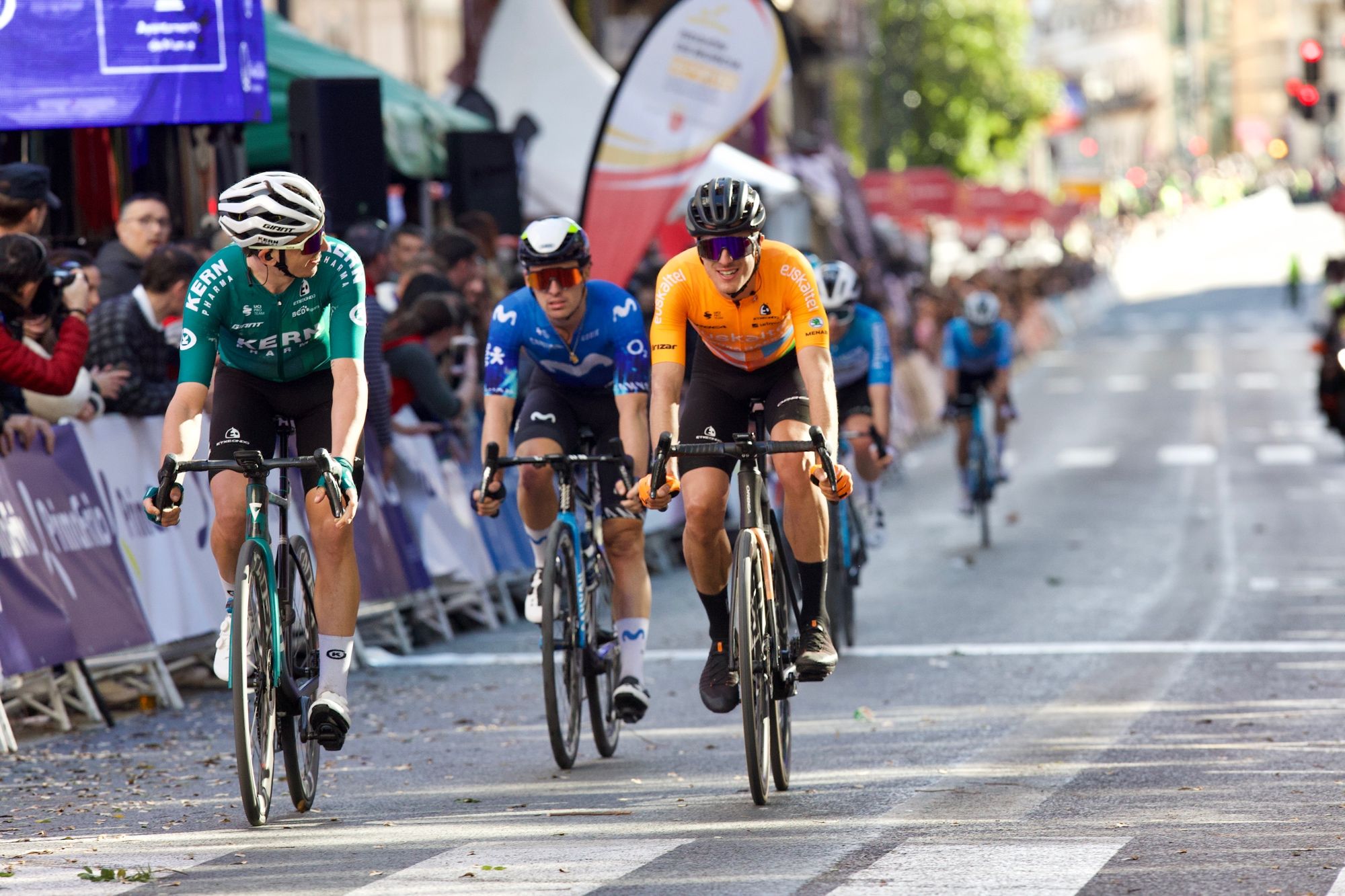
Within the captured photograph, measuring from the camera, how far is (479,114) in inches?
845

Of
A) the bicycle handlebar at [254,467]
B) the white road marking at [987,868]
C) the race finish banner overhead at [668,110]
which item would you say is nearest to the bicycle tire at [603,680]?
the bicycle handlebar at [254,467]

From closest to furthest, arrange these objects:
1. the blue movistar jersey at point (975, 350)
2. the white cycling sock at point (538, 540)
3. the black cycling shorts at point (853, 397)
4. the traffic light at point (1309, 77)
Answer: the white cycling sock at point (538, 540), the black cycling shorts at point (853, 397), the blue movistar jersey at point (975, 350), the traffic light at point (1309, 77)

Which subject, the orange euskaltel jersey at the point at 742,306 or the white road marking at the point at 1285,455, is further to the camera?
the white road marking at the point at 1285,455

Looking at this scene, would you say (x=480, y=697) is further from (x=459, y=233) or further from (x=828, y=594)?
(x=459, y=233)

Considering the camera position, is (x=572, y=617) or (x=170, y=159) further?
(x=170, y=159)

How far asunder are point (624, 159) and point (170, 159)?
4.98 m

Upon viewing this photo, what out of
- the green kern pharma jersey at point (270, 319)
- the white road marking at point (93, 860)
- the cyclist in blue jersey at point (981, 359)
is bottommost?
the cyclist in blue jersey at point (981, 359)

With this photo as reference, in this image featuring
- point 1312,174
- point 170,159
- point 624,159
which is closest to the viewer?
point 170,159

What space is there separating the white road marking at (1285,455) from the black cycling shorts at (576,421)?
18630 mm

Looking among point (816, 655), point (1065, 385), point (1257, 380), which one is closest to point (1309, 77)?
point (1257, 380)

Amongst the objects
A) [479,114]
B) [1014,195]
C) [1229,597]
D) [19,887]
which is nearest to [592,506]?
[19,887]

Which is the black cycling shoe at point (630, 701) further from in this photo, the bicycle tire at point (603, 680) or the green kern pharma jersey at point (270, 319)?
the green kern pharma jersey at point (270, 319)

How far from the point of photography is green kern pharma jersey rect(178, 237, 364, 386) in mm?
7422

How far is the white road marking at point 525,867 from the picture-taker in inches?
249
